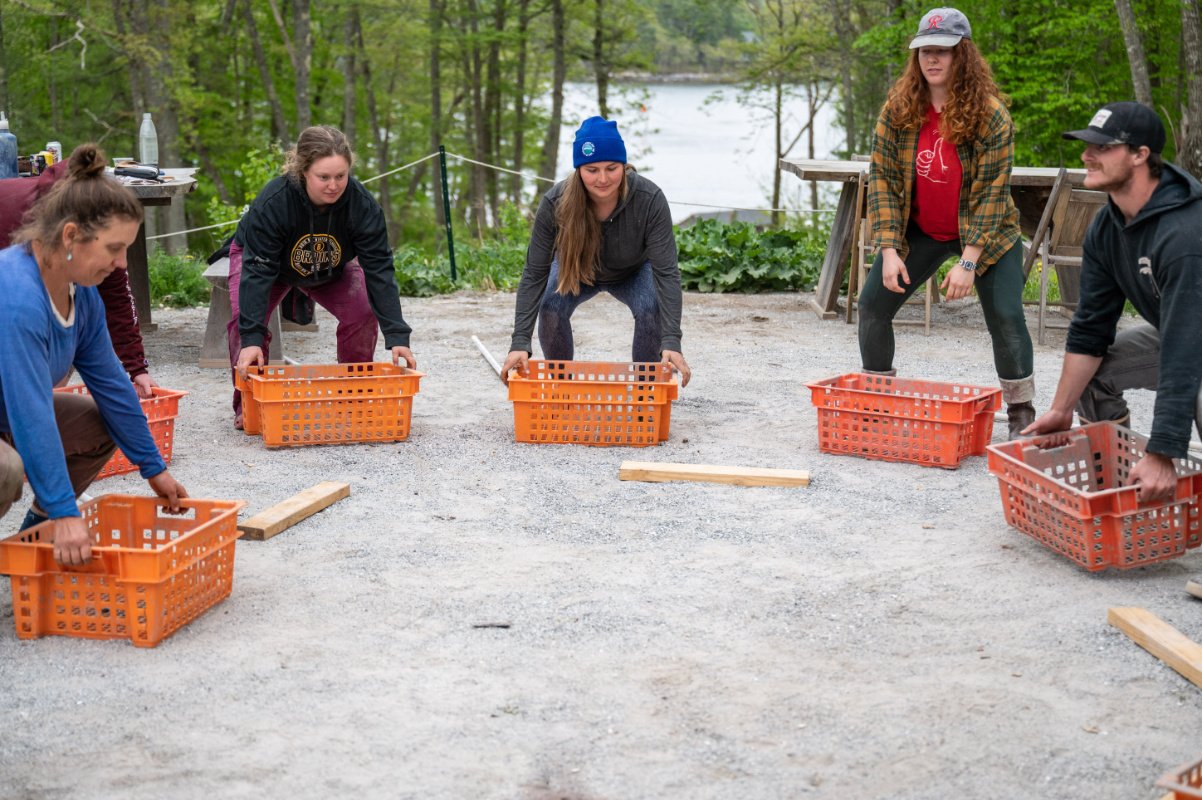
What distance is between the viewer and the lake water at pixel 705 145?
106ft

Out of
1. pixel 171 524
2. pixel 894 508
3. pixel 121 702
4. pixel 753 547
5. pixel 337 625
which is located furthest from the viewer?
pixel 894 508

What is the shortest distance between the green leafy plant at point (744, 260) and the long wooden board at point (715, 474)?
221 inches

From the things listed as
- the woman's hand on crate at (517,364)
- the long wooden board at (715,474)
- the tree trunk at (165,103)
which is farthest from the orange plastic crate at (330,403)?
the tree trunk at (165,103)

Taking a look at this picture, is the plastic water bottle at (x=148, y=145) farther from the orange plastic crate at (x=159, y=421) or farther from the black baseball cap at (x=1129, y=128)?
the black baseball cap at (x=1129, y=128)

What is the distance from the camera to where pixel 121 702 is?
348 centimetres

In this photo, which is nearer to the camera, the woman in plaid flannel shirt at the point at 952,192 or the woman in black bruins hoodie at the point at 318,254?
the woman in plaid flannel shirt at the point at 952,192

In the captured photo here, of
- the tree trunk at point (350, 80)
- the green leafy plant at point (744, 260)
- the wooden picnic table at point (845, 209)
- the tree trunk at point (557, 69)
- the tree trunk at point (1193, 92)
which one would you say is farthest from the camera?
the tree trunk at point (350, 80)

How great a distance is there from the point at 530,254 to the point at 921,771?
12.5 ft

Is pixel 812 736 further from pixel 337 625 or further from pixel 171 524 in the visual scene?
pixel 171 524

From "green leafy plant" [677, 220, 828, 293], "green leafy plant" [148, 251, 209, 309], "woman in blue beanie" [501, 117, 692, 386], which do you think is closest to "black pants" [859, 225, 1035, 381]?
"woman in blue beanie" [501, 117, 692, 386]

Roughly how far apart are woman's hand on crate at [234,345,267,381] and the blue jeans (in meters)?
1.42

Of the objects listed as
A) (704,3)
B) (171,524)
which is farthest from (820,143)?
(171,524)

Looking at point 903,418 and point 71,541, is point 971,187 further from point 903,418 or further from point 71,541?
point 71,541

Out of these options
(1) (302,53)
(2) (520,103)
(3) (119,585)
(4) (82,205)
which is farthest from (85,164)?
(2) (520,103)
